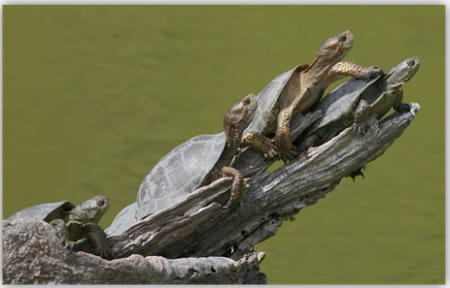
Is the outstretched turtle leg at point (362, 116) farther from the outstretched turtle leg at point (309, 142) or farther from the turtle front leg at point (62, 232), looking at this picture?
the turtle front leg at point (62, 232)

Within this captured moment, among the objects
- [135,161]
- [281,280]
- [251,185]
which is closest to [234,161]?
[251,185]

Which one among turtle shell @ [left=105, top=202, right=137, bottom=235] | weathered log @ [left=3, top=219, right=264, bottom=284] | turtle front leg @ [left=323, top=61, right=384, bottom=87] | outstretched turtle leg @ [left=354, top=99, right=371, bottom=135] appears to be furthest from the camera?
turtle shell @ [left=105, top=202, right=137, bottom=235]

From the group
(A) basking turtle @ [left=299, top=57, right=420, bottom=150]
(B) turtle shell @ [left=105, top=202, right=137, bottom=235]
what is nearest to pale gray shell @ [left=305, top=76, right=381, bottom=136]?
(A) basking turtle @ [left=299, top=57, right=420, bottom=150]

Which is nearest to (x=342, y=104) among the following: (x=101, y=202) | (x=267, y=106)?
(x=267, y=106)

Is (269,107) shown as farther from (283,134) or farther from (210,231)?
(210,231)

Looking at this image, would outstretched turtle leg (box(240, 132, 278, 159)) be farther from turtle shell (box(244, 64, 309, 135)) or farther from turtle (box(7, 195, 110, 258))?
turtle (box(7, 195, 110, 258))

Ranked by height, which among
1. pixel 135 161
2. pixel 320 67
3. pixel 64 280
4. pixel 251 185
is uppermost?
pixel 135 161

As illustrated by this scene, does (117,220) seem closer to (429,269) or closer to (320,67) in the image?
(320,67)
